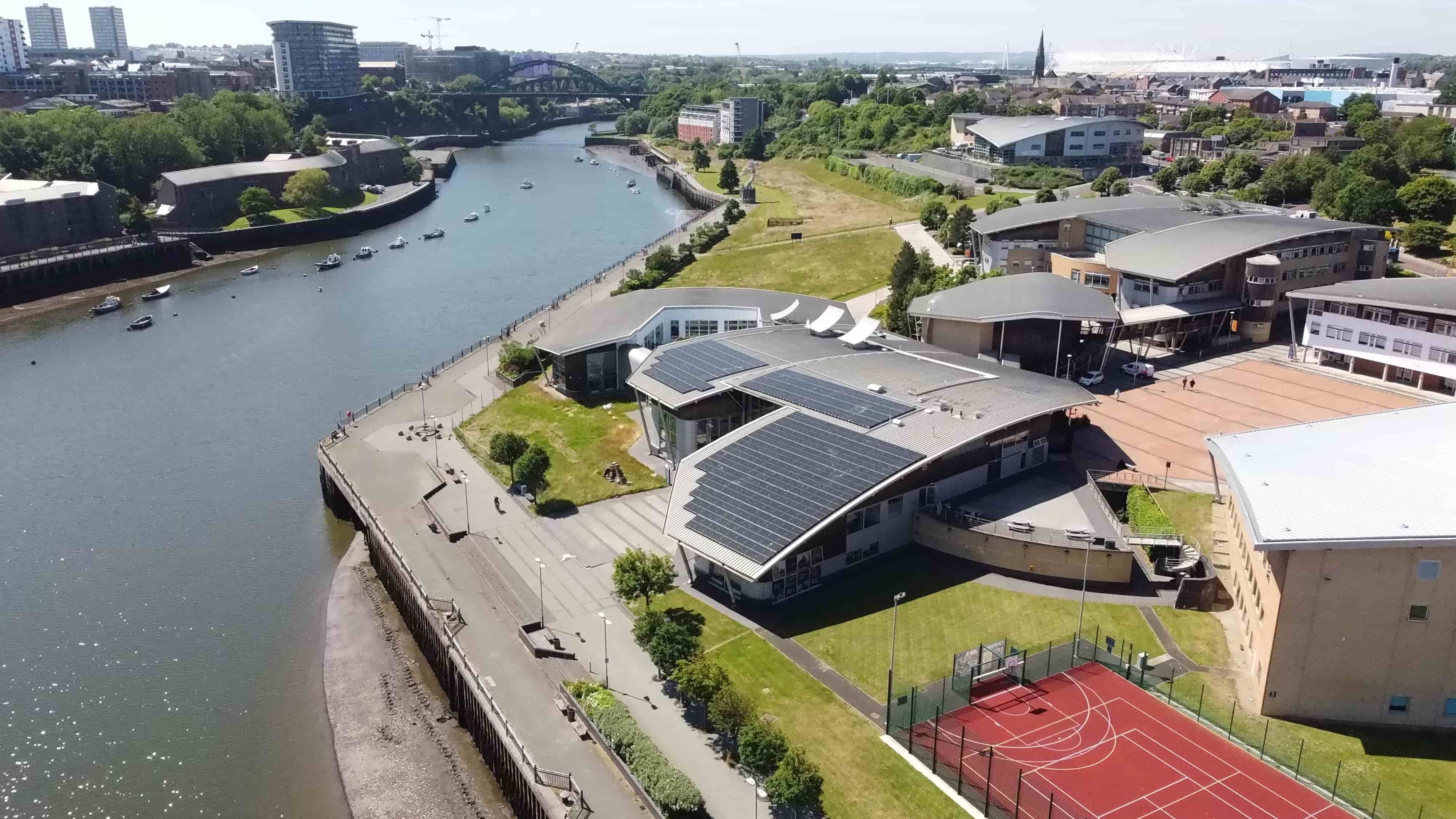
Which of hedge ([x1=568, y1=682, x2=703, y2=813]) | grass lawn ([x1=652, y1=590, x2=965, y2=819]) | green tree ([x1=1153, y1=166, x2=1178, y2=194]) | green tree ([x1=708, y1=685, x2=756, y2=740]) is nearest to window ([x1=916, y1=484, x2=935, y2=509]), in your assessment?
grass lawn ([x1=652, y1=590, x2=965, y2=819])

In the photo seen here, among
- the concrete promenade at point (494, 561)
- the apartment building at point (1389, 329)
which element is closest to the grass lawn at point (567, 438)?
the concrete promenade at point (494, 561)

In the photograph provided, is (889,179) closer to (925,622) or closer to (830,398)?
(830,398)

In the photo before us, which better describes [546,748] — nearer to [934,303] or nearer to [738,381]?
[738,381]

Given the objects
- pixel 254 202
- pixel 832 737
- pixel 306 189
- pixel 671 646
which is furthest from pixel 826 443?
pixel 306 189

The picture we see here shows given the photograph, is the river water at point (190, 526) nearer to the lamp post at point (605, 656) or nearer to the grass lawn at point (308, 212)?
the lamp post at point (605, 656)

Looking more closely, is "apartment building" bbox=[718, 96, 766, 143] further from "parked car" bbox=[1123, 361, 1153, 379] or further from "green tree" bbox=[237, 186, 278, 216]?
"parked car" bbox=[1123, 361, 1153, 379]

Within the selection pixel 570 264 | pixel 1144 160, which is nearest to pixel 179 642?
pixel 570 264
